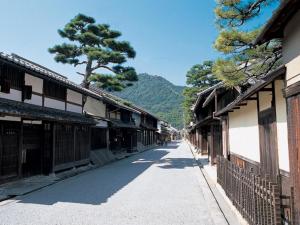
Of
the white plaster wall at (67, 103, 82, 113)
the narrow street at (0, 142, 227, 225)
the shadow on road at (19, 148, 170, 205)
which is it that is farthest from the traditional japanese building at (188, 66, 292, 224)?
the white plaster wall at (67, 103, 82, 113)

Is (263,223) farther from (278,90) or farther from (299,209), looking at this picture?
(278,90)

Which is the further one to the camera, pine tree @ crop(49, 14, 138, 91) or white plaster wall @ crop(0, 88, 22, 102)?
pine tree @ crop(49, 14, 138, 91)

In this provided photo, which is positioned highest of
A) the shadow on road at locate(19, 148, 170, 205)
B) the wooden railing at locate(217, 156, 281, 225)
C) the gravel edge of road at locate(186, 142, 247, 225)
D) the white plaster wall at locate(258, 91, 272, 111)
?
the white plaster wall at locate(258, 91, 272, 111)

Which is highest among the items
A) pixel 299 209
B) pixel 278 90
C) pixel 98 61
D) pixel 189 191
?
pixel 98 61

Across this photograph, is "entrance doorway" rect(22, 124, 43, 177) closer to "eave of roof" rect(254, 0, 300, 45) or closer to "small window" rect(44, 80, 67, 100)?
"small window" rect(44, 80, 67, 100)

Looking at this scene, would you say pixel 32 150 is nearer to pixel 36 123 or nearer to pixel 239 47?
pixel 36 123

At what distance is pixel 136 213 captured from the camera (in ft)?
27.9

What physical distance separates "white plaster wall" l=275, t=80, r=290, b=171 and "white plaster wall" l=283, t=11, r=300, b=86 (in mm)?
987

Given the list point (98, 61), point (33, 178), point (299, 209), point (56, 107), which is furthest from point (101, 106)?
point (299, 209)

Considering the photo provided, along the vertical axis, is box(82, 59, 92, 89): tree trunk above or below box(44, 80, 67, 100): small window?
above

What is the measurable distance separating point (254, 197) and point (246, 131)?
549 centimetres

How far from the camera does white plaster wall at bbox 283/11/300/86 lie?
217 inches

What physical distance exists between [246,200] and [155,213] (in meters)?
2.52

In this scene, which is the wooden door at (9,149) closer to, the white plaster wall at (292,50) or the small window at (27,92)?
the small window at (27,92)
